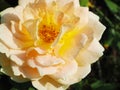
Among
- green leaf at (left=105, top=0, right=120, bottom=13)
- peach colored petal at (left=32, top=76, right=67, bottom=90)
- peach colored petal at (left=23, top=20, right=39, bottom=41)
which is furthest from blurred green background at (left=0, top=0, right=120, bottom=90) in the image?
peach colored petal at (left=23, top=20, right=39, bottom=41)

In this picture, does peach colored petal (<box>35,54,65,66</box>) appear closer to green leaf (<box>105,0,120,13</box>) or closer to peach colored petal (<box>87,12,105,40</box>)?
peach colored petal (<box>87,12,105,40</box>)

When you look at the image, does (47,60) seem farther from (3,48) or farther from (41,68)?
(3,48)

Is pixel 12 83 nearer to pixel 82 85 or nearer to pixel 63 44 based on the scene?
pixel 63 44

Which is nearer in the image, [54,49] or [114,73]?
[54,49]

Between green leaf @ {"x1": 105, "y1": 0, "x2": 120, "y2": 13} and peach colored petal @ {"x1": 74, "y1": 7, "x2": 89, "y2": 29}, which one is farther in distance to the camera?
green leaf @ {"x1": 105, "y1": 0, "x2": 120, "y2": 13}

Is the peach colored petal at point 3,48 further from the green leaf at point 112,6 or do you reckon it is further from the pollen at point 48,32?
the green leaf at point 112,6

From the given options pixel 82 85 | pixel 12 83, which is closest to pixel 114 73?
pixel 82 85

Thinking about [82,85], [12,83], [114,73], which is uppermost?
[12,83]
